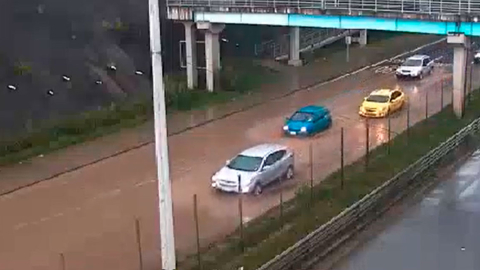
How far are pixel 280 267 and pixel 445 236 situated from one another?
5.25m

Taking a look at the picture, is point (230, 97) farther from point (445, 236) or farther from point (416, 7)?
point (445, 236)

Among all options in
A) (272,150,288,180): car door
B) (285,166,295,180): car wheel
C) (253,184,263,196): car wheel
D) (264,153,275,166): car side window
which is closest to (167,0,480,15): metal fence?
(285,166,295,180): car wheel

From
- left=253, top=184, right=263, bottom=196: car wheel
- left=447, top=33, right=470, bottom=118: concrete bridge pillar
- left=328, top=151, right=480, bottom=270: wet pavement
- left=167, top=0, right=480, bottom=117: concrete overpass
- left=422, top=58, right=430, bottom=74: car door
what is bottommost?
left=328, top=151, right=480, bottom=270: wet pavement

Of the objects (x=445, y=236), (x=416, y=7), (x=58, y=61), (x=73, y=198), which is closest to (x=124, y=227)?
(x=73, y=198)

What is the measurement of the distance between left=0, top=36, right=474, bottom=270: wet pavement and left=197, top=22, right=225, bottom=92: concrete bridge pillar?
14.0 feet

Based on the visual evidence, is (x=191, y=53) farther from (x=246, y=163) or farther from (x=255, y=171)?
(x=255, y=171)

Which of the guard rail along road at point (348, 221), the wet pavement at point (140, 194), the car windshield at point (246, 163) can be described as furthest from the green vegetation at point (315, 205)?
the car windshield at point (246, 163)

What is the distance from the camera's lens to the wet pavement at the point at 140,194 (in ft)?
66.7

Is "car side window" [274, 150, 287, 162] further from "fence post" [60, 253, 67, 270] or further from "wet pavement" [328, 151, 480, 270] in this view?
"fence post" [60, 253, 67, 270]

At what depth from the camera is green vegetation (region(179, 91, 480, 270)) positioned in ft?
61.7

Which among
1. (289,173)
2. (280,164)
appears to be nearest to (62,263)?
(280,164)

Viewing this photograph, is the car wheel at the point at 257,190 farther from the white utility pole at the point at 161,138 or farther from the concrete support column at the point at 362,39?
the concrete support column at the point at 362,39

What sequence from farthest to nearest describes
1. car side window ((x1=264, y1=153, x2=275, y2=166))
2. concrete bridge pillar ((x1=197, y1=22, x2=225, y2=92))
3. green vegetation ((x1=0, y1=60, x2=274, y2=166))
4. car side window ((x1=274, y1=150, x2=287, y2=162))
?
concrete bridge pillar ((x1=197, y1=22, x2=225, y2=92)) → green vegetation ((x1=0, y1=60, x2=274, y2=166)) → car side window ((x1=274, y1=150, x2=287, y2=162)) → car side window ((x1=264, y1=153, x2=275, y2=166))

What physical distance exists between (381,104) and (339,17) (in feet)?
13.9
